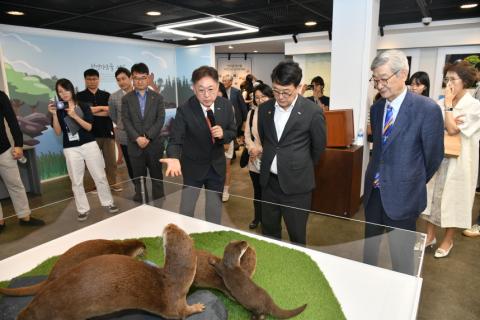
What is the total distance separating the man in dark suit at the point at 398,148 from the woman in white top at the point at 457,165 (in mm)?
1055

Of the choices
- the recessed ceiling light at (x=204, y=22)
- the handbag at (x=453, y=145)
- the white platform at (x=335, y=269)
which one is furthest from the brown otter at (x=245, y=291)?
the recessed ceiling light at (x=204, y=22)

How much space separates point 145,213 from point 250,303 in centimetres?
126

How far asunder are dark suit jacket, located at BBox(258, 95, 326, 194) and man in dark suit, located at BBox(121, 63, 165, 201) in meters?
1.73

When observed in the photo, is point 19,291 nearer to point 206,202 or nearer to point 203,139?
point 206,202

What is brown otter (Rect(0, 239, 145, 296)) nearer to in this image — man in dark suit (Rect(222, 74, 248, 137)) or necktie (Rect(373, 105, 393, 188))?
necktie (Rect(373, 105, 393, 188))

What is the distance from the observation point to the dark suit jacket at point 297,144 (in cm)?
193

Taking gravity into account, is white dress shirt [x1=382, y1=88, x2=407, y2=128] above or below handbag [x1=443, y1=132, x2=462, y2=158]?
above

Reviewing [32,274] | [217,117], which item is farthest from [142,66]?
[32,274]

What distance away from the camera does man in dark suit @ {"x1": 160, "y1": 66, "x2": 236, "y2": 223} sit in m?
2.00

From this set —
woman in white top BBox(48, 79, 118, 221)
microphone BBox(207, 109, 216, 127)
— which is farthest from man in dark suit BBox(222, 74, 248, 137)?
microphone BBox(207, 109, 216, 127)

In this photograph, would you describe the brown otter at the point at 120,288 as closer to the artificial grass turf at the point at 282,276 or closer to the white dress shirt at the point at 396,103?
the artificial grass turf at the point at 282,276

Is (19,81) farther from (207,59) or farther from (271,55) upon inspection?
(271,55)

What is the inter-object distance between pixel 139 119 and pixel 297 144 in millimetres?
2022

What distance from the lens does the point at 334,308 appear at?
4.08ft
